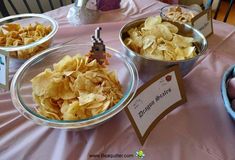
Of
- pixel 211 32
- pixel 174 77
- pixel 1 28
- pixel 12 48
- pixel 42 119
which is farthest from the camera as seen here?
pixel 211 32

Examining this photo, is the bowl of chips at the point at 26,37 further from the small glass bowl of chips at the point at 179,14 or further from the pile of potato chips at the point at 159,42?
the small glass bowl of chips at the point at 179,14

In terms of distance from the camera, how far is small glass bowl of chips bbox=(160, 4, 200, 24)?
0.90 meters

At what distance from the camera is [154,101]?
1.83ft

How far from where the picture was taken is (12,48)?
0.70 m

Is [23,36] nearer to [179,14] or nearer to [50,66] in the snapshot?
[50,66]

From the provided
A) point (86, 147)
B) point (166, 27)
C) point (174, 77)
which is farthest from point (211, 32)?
point (86, 147)

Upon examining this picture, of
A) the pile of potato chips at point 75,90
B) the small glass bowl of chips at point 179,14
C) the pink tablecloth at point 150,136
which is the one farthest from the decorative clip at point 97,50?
the small glass bowl of chips at point 179,14

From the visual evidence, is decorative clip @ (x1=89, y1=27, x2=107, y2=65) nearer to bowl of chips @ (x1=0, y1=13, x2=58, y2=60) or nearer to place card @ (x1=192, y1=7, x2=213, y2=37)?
bowl of chips @ (x1=0, y1=13, x2=58, y2=60)

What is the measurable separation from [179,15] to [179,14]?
0.04ft

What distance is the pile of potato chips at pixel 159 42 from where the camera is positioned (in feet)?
2.14

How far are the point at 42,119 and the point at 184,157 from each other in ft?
1.05

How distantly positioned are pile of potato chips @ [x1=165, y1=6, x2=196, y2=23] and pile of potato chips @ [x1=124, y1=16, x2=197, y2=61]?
0.50 ft

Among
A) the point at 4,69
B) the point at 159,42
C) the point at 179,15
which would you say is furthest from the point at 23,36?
the point at 179,15

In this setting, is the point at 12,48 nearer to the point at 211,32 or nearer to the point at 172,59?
the point at 172,59
